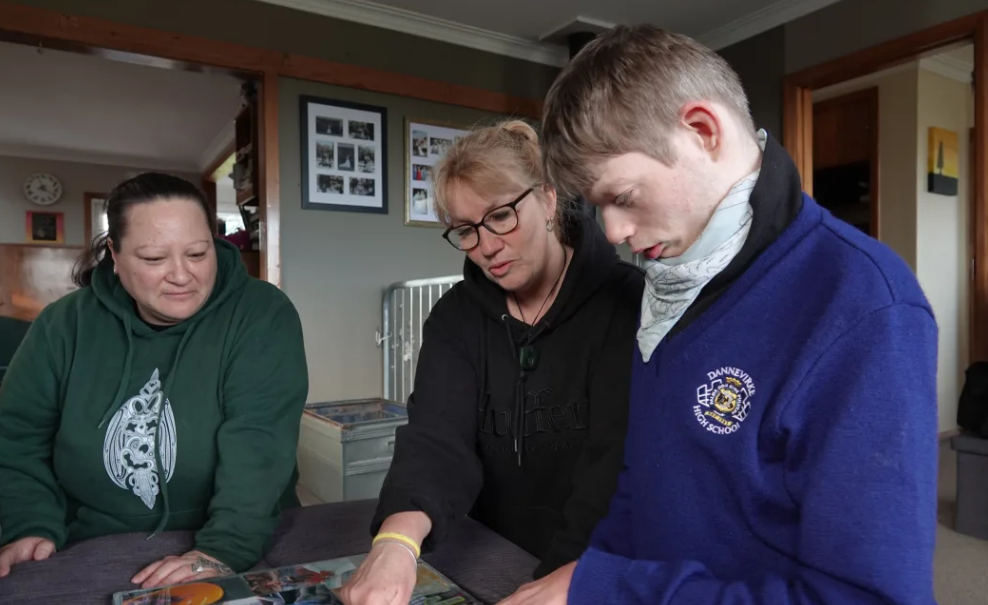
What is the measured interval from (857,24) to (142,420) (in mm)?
3742

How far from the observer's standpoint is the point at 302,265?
12.2 feet

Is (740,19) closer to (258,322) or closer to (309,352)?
(309,352)

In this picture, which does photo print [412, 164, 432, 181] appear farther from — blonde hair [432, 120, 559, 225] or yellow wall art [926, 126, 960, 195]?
yellow wall art [926, 126, 960, 195]

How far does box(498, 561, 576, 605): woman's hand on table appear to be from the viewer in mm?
683

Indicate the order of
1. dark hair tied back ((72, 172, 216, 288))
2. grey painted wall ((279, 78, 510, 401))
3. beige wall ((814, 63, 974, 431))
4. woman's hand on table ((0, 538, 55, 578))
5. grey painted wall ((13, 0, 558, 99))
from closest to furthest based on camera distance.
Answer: woman's hand on table ((0, 538, 55, 578))
dark hair tied back ((72, 172, 216, 288))
grey painted wall ((13, 0, 558, 99))
grey painted wall ((279, 78, 510, 401))
beige wall ((814, 63, 974, 431))

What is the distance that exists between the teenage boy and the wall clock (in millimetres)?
8223

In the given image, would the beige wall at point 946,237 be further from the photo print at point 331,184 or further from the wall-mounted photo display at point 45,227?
the wall-mounted photo display at point 45,227

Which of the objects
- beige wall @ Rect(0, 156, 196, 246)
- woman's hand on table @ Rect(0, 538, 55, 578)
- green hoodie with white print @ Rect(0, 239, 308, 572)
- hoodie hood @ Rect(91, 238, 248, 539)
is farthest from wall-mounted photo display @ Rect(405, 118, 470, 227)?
beige wall @ Rect(0, 156, 196, 246)

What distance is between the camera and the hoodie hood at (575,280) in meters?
1.14

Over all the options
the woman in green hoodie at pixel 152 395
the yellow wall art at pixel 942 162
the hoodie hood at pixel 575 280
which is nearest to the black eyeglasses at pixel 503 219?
the hoodie hood at pixel 575 280

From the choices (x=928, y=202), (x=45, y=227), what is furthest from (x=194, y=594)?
(x=45, y=227)

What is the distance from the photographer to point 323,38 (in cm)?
372

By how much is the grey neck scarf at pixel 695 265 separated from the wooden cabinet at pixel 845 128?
4.76 meters

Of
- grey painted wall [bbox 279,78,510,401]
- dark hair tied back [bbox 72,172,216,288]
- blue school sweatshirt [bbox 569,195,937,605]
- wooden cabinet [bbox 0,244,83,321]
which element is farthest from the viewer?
wooden cabinet [bbox 0,244,83,321]
